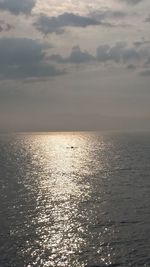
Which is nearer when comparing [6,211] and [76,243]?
[76,243]

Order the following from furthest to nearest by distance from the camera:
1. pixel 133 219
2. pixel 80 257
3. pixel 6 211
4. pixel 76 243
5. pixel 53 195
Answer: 1. pixel 53 195
2. pixel 6 211
3. pixel 133 219
4. pixel 76 243
5. pixel 80 257

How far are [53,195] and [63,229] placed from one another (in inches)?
1201

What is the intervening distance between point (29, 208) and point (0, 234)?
56.7 feet

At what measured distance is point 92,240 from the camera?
5600 centimetres

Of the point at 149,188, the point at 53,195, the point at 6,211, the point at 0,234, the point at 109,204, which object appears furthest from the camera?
the point at 149,188

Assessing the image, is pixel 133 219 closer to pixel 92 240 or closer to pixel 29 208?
pixel 92 240

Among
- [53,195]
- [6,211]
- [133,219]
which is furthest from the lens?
[53,195]

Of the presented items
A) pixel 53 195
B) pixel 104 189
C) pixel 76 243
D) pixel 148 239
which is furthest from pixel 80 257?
pixel 104 189

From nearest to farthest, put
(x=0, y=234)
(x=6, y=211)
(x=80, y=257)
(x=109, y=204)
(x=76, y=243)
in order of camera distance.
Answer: (x=80, y=257) < (x=76, y=243) < (x=0, y=234) < (x=6, y=211) < (x=109, y=204)

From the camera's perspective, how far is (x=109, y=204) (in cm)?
8088

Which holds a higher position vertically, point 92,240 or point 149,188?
point 149,188

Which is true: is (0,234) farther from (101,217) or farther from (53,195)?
(53,195)

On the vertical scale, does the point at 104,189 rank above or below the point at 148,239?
above

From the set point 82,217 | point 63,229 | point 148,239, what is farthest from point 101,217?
point 148,239
